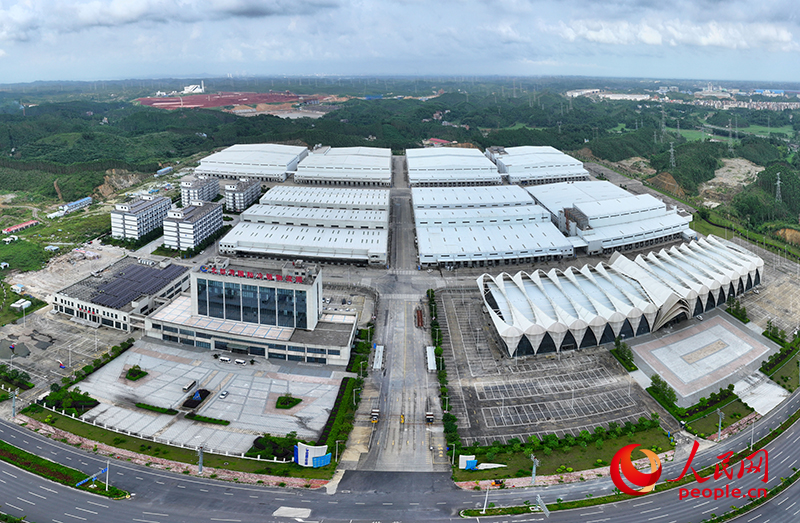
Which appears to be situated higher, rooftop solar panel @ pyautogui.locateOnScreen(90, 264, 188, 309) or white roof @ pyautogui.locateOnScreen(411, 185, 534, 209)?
white roof @ pyautogui.locateOnScreen(411, 185, 534, 209)

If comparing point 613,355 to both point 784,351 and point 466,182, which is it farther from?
point 466,182

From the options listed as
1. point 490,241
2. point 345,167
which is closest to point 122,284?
point 490,241

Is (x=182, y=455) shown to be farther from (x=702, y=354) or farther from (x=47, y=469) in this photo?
(x=702, y=354)

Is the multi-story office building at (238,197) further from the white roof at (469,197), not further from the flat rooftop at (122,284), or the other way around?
the white roof at (469,197)

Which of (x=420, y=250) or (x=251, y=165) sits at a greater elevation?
(x=251, y=165)

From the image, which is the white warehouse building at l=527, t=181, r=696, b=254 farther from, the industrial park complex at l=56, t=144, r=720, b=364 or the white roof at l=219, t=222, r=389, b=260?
the white roof at l=219, t=222, r=389, b=260

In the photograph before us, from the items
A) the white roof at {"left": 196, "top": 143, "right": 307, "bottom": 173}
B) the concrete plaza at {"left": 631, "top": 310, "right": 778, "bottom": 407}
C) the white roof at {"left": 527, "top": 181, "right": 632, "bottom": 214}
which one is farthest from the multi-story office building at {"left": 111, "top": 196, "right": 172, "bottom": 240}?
the concrete plaza at {"left": 631, "top": 310, "right": 778, "bottom": 407}
